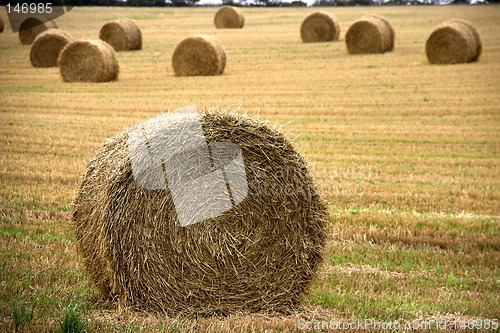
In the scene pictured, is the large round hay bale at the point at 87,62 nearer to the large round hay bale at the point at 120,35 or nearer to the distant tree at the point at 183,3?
the large round hay bale at the point at 120,35

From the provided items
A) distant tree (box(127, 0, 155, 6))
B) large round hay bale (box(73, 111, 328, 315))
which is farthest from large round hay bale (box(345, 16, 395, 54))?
distant tree (box(127, 0, 155, 6))

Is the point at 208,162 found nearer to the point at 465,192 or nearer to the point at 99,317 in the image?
the point at 99,317

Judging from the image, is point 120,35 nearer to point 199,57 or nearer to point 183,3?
point 199,57

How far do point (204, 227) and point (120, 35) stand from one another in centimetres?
2570

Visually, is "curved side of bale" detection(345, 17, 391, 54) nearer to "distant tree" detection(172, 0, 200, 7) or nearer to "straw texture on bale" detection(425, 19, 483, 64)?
"straw texture on bale" detection(425, 19, 483, 64)

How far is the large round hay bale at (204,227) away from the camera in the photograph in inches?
191

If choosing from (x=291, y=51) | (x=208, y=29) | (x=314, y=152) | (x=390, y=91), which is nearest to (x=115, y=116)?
(x=314, y=152)

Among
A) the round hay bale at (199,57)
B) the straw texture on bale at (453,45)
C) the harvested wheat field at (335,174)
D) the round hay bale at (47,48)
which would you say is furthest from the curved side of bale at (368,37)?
the round hay bale at (47,48)

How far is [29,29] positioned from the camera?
31.2 m

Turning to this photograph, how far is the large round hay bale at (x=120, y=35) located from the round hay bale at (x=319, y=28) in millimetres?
9066

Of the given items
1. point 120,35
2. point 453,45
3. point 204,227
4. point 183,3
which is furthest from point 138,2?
point 204,227

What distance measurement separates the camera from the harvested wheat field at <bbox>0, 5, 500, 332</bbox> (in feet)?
16.0

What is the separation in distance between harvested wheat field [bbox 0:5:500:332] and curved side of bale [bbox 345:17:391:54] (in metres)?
0.88

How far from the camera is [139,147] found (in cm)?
496
